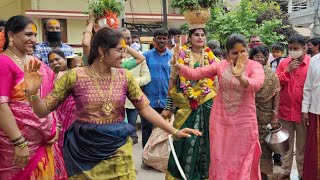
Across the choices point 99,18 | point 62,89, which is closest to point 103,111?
point 62,89

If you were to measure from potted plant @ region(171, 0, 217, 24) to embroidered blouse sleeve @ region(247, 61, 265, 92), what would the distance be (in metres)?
0.92

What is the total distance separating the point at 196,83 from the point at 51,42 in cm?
185

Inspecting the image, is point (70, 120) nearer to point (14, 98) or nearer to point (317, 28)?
point (14, 98)

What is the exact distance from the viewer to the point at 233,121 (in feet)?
15.5

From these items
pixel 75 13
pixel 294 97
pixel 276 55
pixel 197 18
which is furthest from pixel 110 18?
pixel 75 13

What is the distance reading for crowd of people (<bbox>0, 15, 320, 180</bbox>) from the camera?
3311mm

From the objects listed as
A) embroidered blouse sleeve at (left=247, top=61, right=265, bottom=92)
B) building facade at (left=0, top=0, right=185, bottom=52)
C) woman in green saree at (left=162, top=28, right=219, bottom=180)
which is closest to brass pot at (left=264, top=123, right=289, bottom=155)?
woman in green saree at (left=162, top=28, right=219, bottom=180)

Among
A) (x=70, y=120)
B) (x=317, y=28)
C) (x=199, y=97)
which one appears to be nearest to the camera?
(x=70, y=120)

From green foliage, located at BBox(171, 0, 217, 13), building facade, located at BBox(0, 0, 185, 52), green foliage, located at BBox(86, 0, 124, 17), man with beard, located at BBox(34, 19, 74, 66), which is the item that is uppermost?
building facade, located at BBox(0, 0, 185, 52)

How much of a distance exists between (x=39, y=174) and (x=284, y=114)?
3.62 meters

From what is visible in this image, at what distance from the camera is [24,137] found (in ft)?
11.4

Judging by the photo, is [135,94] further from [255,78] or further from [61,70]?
[61,70]

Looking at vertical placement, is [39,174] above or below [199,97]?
below

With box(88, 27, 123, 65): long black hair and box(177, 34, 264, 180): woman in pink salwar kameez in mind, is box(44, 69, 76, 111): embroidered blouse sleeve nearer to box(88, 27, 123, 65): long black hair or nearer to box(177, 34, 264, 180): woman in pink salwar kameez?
box(88, 27, 123, 65): long black hair
